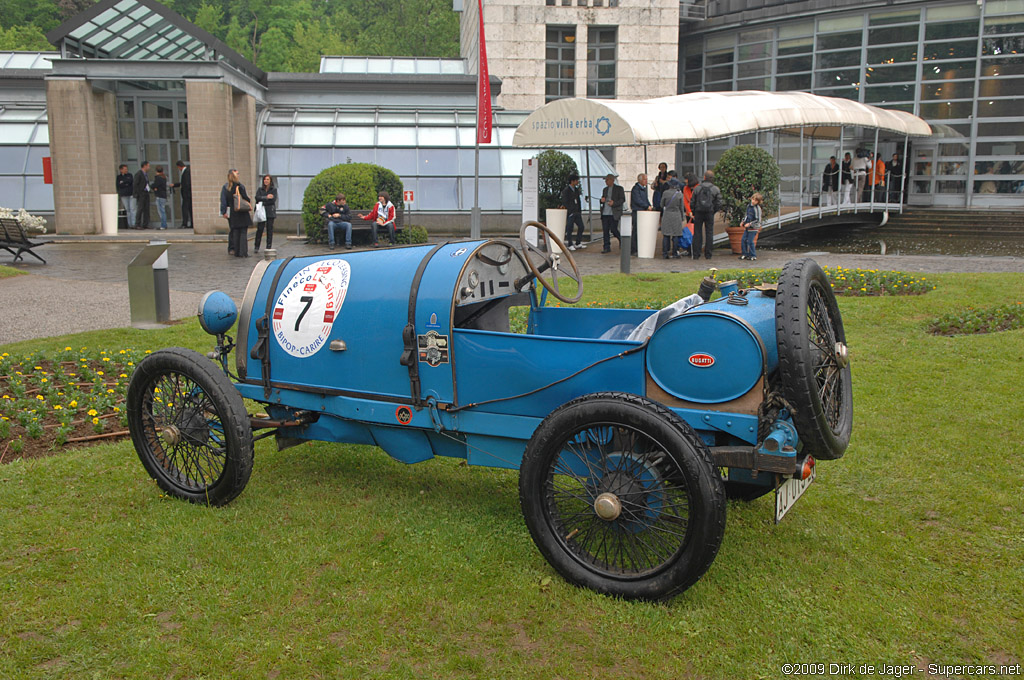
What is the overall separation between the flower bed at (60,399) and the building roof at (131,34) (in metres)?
17.5

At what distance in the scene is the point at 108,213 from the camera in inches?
891

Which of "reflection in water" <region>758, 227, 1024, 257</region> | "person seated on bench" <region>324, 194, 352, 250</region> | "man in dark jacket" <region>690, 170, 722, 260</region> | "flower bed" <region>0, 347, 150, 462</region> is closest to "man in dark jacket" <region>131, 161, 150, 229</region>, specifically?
"person seated on bench" <region>324, 194, 352, 250</region>

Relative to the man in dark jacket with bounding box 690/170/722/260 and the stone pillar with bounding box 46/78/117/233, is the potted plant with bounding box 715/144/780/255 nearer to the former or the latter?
the man in dark jacket with bounding box 690/170/722/260

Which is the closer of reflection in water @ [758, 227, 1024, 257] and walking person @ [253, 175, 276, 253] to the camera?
walking person @ [253, 175, 276, 253]

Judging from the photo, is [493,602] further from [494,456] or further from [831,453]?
[831,453]

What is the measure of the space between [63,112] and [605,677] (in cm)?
2418

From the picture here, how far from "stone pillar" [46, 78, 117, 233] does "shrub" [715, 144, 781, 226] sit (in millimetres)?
16966

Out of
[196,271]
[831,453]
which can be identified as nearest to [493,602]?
[831,453]

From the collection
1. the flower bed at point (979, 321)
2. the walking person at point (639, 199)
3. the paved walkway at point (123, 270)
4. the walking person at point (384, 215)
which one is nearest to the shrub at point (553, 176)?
the paved walkway at point (123, 270)

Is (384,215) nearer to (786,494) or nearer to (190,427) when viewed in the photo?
(190,427)

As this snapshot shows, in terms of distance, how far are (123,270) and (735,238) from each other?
42.0ft

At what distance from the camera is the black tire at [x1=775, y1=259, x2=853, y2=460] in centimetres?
335

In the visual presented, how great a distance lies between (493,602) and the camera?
358 cm

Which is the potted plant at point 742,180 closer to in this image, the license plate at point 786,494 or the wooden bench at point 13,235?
the wooden bench at point 13,235
